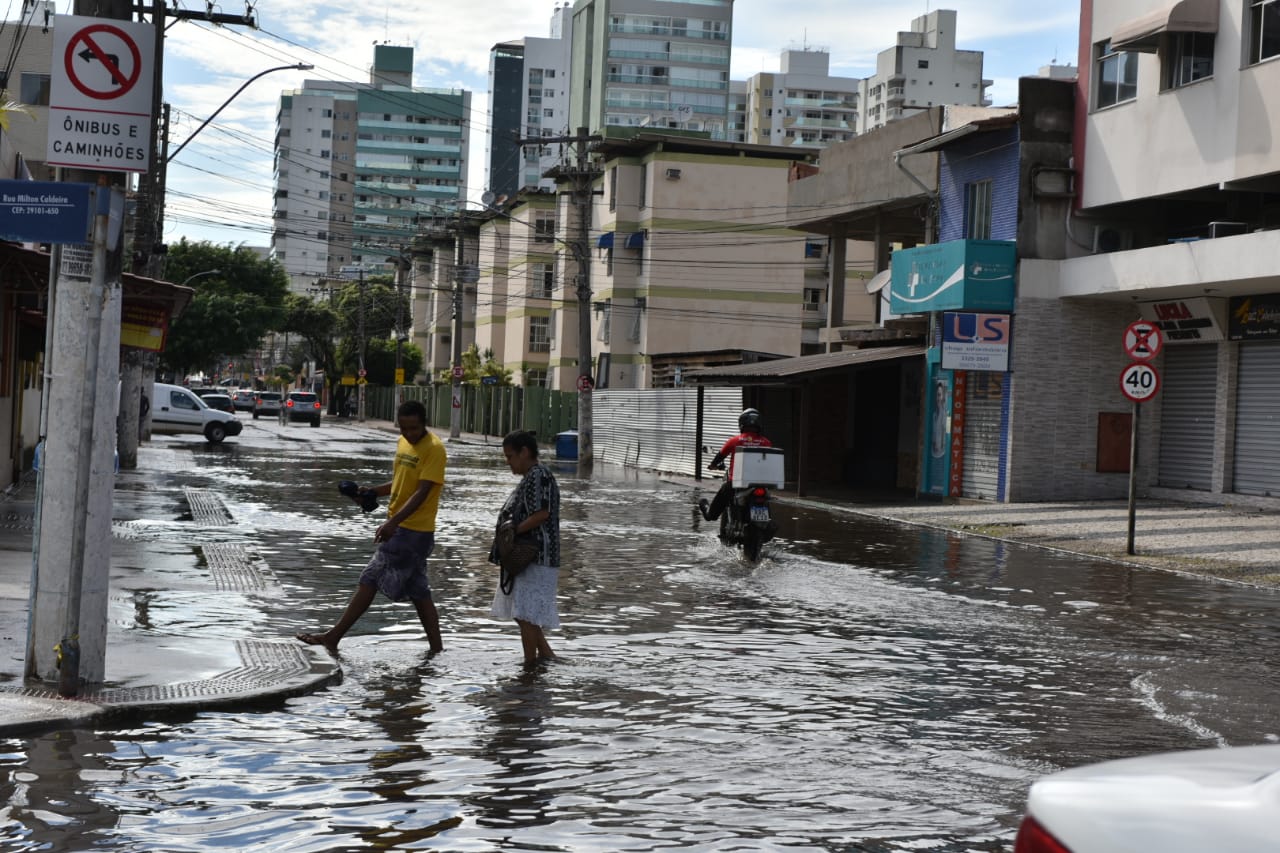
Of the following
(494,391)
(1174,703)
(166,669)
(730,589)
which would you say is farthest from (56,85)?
(494,391)

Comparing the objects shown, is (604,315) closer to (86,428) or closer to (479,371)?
(479,371)

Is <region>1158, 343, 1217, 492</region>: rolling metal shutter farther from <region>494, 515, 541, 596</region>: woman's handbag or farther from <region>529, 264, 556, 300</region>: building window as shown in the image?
<region>529, 264, 556, 300</region>: building window

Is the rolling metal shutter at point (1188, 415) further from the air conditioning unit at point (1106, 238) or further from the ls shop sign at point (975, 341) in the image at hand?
the ls shop sign at point (975, 341)

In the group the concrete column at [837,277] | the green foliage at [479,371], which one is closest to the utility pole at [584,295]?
the concrete column at [837,277]

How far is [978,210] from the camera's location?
32312 millimetres

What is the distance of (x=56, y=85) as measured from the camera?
8.39 metres

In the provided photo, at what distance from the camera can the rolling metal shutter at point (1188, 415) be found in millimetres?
29188

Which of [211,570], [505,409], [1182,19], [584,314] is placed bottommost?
[211,570]

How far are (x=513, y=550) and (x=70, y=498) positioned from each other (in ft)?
9.99

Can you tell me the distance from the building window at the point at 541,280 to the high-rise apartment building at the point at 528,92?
88754 millimetres

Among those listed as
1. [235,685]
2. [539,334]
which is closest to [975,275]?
[235,685]

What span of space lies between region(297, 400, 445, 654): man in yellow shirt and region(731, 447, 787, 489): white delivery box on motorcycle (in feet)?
25.8

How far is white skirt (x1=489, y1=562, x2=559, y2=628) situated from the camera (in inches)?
411

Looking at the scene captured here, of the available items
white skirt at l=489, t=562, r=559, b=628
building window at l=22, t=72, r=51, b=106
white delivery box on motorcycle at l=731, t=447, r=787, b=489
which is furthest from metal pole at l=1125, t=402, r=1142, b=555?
building window at l=22, t=72, r=51, b=106
